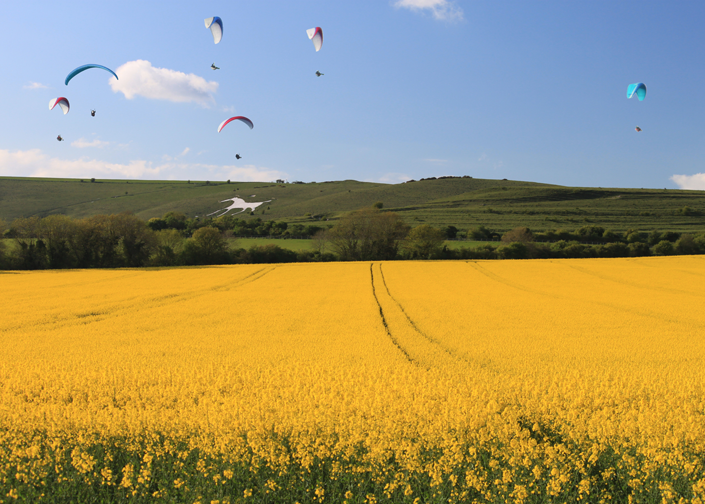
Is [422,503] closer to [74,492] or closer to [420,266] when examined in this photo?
[74,492]

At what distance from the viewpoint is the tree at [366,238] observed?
2212 inches

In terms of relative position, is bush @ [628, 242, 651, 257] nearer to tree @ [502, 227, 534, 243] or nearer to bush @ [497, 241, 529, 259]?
tree @ [502, 227, 534, 243]

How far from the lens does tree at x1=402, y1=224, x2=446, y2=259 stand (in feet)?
176

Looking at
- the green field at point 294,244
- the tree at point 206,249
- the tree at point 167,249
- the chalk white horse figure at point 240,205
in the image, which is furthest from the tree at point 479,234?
the chalk white horse figure at point 240,205

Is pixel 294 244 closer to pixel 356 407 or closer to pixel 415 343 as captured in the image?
pixel 415 343

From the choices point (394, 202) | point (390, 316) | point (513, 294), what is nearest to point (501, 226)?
point (394, 202)

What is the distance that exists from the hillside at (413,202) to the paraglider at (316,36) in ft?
214

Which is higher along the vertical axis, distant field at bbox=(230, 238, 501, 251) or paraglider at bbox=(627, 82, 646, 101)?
paraglider at bbox=(627, 82, 646, 101)

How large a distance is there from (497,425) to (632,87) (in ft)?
89.5

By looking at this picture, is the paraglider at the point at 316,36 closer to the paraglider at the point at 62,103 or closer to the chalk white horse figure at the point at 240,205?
the paraglider at the point at 62,103

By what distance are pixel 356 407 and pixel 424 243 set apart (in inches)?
1876

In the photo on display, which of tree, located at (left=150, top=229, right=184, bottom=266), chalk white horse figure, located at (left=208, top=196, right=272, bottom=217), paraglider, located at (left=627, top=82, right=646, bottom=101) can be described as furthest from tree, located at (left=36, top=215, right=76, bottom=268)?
chalk white horse figure, located at (left=208, top=196, right=272, bottom=217)

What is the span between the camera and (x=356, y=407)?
6.98 m

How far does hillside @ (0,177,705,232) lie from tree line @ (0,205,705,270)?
2872 cm
